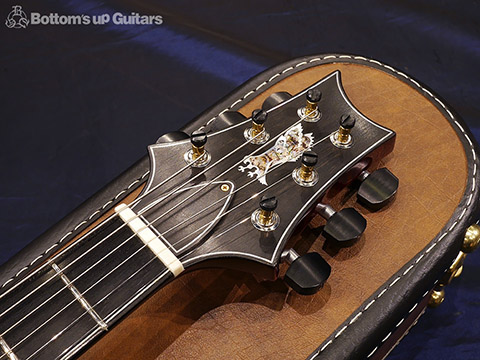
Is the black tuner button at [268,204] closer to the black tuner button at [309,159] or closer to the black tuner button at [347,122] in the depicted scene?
the black tuner button at [309,159]

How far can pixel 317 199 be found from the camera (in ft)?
3.02

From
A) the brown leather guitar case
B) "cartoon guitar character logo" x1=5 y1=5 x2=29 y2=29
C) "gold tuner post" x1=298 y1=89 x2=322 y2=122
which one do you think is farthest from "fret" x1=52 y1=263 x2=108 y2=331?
"cartoon guitar character logo" x1=5 y1=5 x2=29 y2=29

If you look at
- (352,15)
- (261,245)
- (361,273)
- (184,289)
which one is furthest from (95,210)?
(352,15)

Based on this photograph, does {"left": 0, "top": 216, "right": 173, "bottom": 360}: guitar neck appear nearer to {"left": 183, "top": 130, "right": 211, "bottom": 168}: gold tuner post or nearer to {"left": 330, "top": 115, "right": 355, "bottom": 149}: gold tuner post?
{"left": 183, "top": 130, "right": 211, "bottom": 168}: gold tuner post

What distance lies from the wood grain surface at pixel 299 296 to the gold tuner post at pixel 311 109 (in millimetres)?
150

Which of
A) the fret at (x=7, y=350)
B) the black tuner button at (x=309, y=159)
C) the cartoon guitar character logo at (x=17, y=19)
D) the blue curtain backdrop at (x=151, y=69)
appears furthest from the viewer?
the cartoon guitar character logo at (x=17, y=19)

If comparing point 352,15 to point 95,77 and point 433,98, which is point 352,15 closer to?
point 433,98

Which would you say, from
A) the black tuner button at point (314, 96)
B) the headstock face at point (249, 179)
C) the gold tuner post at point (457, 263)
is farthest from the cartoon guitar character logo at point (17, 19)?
the gold tuner post at point (457, 263)

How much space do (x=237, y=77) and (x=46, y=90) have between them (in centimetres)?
51

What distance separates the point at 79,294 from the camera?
0.83 metres

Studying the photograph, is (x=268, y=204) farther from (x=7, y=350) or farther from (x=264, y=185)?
(x=7, y=350)

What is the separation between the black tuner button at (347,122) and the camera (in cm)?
94

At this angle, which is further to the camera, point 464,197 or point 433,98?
Result: point 433,98

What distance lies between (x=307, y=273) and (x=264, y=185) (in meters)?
0.16
